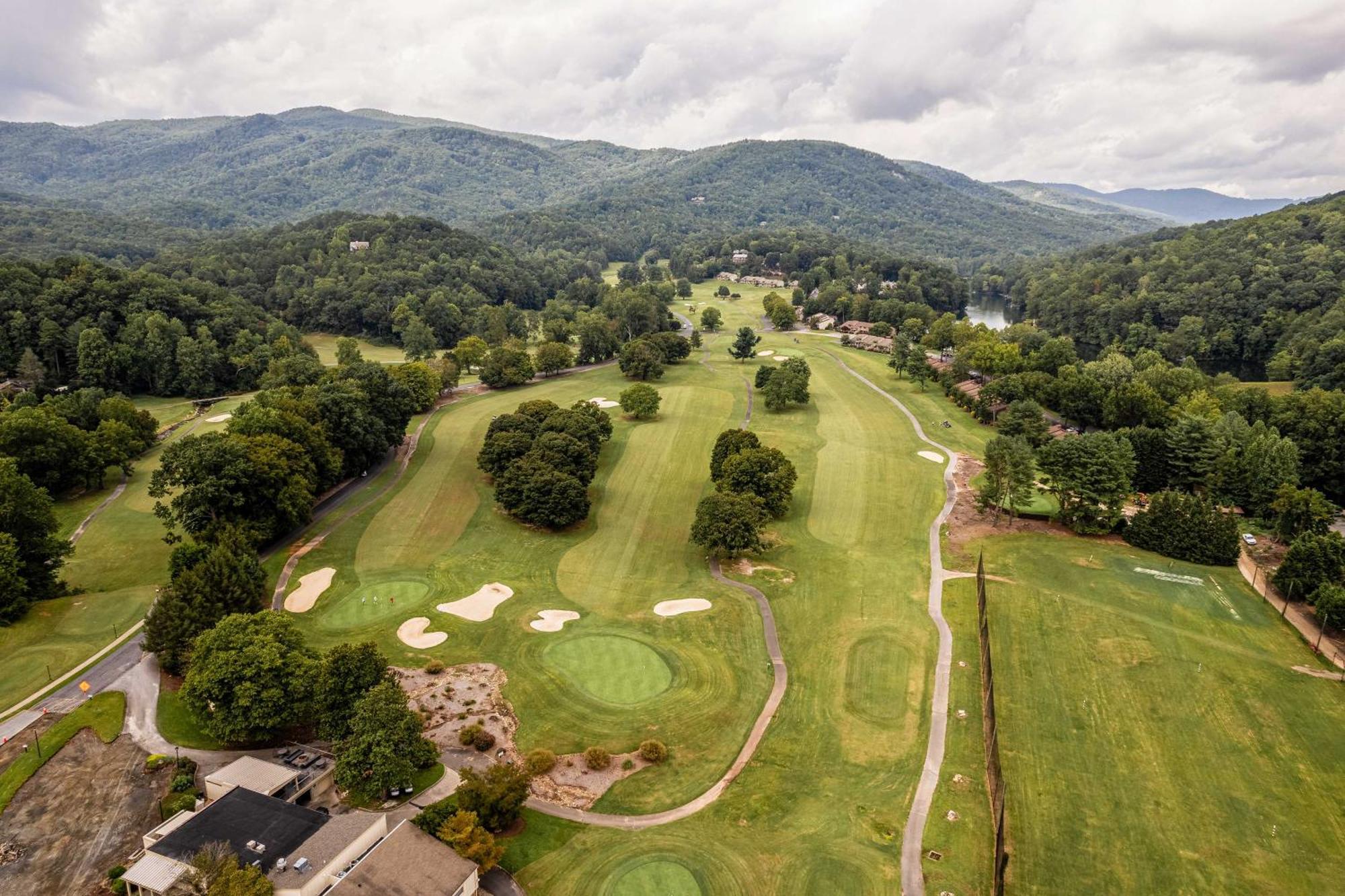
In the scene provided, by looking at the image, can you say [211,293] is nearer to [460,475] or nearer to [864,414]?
[460,475]

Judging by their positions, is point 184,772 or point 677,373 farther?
point 677,373

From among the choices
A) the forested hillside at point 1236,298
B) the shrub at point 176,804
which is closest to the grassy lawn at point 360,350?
the shrub at point 176,804

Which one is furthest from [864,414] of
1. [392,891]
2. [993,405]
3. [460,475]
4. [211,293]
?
[211,293]

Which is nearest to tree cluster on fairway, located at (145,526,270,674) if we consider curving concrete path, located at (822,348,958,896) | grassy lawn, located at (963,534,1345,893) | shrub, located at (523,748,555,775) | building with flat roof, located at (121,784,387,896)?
building with flat roof, located at (121,784,387,896)

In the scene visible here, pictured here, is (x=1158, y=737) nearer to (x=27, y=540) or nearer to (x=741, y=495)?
(x=741, y=495)

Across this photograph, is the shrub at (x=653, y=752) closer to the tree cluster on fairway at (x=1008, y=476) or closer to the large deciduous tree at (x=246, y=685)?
the large deciduous tree at (x=246, y=685)

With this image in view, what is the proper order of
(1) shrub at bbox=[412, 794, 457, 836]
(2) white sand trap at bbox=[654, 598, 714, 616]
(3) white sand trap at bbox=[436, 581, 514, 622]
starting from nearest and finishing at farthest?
(1) shrub at bbox=[412, 794, 457, 836], (3) white sand trap at bbox=[436, 581, 514, 622], (2) white sand trap at bbox=[654, 598, 714, 616]

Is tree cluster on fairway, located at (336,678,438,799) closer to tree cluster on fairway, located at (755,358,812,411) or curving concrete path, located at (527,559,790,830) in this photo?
curving concrete path, located at (527,559,790,830)
